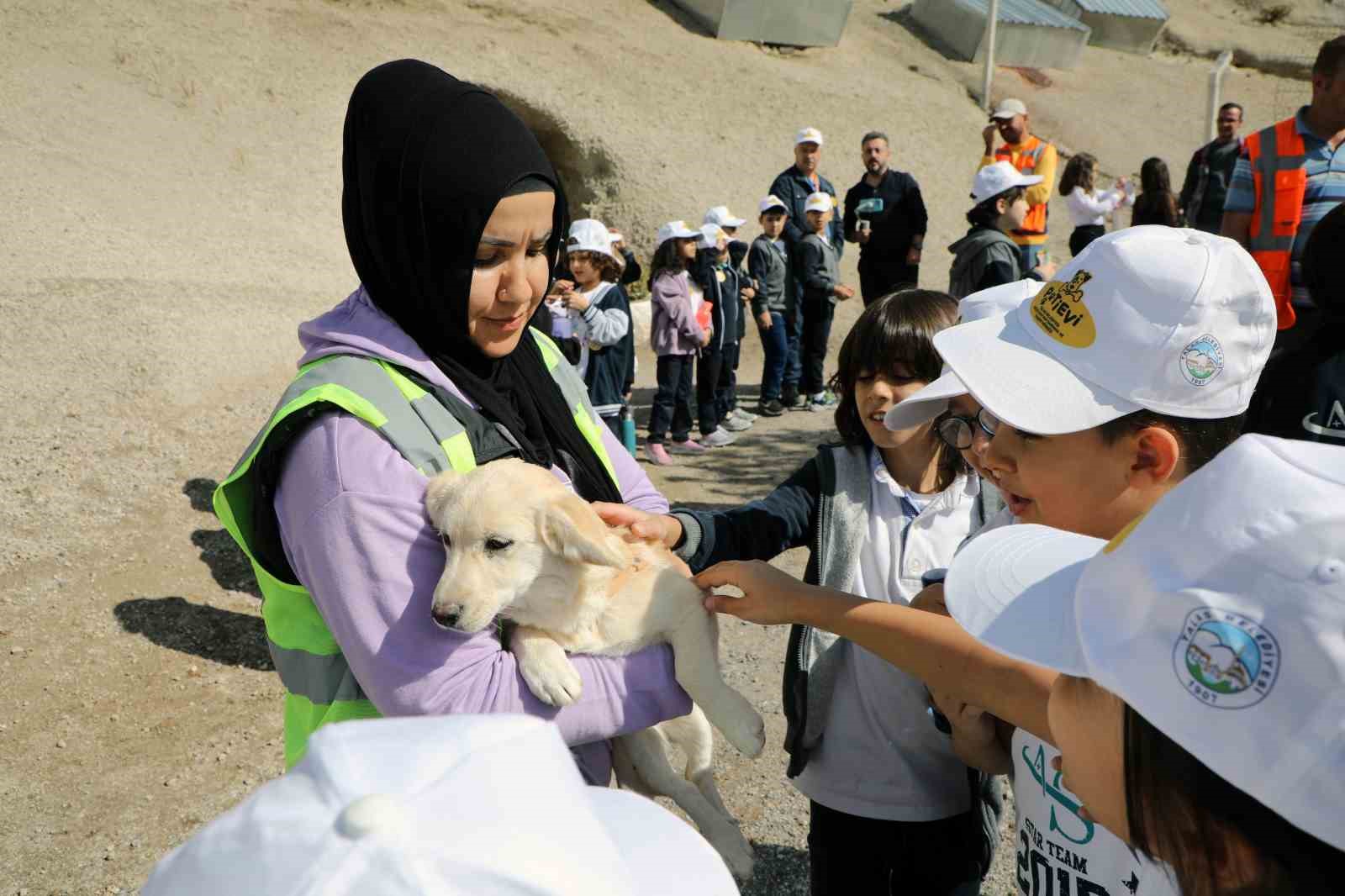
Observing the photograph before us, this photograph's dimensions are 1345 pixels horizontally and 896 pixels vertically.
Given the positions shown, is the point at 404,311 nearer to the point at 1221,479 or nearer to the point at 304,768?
the point at 304,768

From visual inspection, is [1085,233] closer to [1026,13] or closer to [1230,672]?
[1230,672]

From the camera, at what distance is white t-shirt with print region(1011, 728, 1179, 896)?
181cm

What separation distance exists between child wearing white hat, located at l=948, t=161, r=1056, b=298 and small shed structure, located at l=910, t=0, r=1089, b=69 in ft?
76.6

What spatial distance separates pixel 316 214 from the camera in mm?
14906

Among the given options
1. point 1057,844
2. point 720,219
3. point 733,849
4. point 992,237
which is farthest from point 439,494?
point 720,219

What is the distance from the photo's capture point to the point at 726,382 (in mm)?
10773

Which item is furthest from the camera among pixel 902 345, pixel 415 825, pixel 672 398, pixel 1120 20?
pixel 1120 20

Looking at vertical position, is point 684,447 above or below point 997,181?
below

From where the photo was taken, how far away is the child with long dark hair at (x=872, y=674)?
97.7 inches

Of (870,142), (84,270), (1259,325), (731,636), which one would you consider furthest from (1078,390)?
(84,270)

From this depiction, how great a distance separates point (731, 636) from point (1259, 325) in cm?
411

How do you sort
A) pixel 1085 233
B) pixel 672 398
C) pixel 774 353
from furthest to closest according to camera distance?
1. pixel 1085 233
2. pixel 774 353
3. pixel 672 398

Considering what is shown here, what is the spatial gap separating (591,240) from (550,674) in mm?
7562

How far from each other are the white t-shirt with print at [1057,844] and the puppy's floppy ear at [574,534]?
0.91 meters
